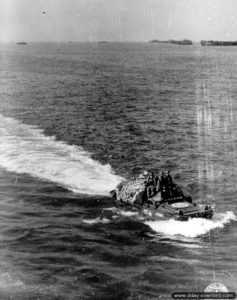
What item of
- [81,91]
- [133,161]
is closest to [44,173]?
[133,161]

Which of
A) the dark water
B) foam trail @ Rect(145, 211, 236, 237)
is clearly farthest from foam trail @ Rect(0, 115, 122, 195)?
foam trail @ Rect(145, 211, 236, 237)

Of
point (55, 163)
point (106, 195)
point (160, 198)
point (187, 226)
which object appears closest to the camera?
point (187, 226)

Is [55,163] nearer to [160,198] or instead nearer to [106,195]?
[106,195]

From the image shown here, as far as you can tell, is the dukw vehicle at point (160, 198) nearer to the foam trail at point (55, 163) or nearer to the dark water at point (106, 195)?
the dark water at point (106, 195)

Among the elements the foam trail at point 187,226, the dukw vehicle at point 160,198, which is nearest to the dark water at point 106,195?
the foam trail at point 187,226

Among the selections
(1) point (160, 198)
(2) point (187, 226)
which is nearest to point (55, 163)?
(1) point (160, 198)

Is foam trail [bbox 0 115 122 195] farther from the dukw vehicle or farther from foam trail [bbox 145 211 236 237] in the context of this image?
foam trail [bbox 145 211 236 237]
